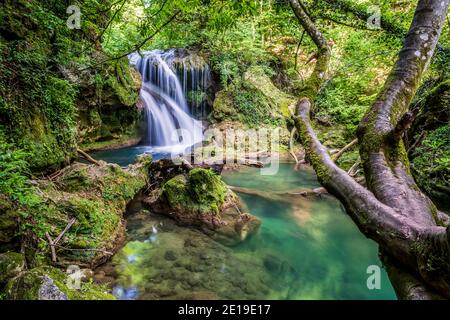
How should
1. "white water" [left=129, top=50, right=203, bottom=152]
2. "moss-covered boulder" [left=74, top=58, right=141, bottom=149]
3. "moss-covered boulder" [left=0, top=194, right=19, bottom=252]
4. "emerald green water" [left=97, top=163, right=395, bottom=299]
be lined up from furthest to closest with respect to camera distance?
1. "white water" [left=129, top=50, right=203, bottom=152]
2. "moss-covered boulder" [left=74, top=58, right=141, bottom=149]
3. "emerald green water" [left=97, top=163, right=395, bottom=299]
4. "moss-covered boulder" [left=0, top=194, right=19, bottom=252]

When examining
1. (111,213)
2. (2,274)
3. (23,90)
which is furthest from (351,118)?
(2,274)

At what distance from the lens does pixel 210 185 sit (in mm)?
6012

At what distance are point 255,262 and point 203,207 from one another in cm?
154

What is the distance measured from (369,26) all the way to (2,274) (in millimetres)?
4427

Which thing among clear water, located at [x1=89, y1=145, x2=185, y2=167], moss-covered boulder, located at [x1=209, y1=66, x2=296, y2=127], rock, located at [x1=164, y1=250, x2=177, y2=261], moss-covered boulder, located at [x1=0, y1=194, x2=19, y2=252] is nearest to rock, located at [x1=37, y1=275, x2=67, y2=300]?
moss-covered boulder, located at [x1=0, y1=194, x2=19, y2=252]

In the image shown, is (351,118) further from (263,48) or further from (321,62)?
(321,62)

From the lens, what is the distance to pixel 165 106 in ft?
47.1

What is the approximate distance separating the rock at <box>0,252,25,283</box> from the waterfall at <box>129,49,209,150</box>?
11031 mm

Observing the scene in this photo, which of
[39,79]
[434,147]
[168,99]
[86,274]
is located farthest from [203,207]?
[168,99]

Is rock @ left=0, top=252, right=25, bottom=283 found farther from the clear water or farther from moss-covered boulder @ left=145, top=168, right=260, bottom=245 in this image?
the clear water

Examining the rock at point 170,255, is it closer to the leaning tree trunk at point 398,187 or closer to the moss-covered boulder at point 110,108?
the leaning tree trunk at point 398,187

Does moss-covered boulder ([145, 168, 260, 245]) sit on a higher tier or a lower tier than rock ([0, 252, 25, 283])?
lower

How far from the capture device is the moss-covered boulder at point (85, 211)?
3557mm

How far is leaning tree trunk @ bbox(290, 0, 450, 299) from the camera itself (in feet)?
3.17
